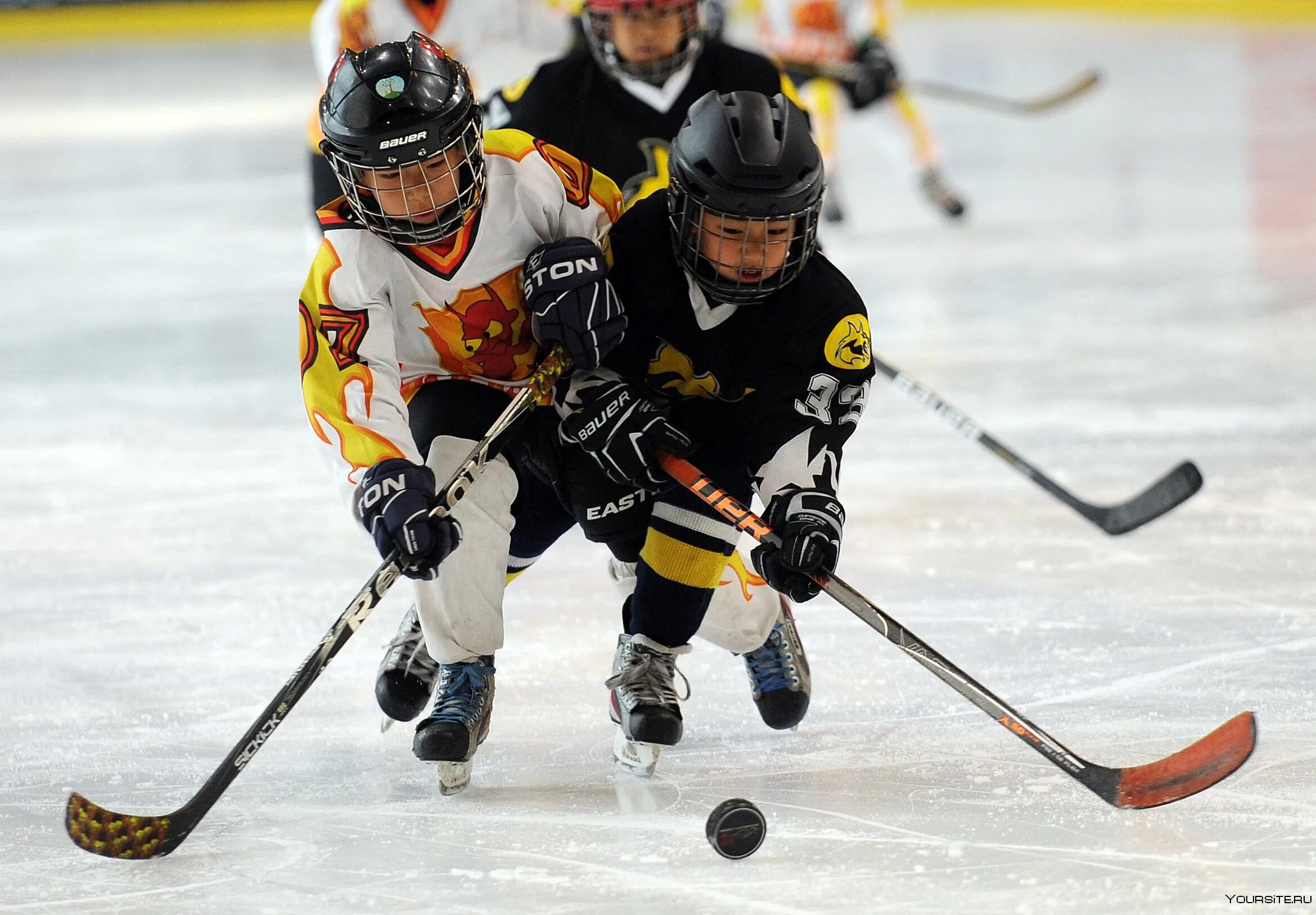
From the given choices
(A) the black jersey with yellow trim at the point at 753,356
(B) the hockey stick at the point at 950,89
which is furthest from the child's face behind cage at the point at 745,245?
(B) the hockey stick at the point at 950,89

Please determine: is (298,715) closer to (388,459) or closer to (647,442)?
(388,459)

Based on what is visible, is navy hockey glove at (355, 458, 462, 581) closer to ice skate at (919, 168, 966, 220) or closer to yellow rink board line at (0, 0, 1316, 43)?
ice skate at (919, 168, 966, 220)

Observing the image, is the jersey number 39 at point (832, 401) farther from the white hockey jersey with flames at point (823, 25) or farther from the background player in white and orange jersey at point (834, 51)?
the white hockey jersey with flames at point (823, 25)

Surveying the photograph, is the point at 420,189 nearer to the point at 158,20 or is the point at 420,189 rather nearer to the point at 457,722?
the point at 457,722

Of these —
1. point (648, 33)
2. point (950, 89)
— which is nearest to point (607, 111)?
point (648, 33)

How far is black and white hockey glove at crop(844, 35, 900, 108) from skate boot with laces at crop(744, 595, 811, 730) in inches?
A: 128

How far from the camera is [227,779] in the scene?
1968 mm

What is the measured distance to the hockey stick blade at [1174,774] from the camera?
1.92 metres

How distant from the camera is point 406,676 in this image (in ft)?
7.36

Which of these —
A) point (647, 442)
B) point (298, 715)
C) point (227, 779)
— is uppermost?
point (647, 442)

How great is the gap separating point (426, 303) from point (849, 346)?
0.60 meters

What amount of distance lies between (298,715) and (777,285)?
1001mm

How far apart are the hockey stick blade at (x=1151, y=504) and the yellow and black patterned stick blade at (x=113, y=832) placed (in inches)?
69.7

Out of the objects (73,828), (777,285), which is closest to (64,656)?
(73,828)
